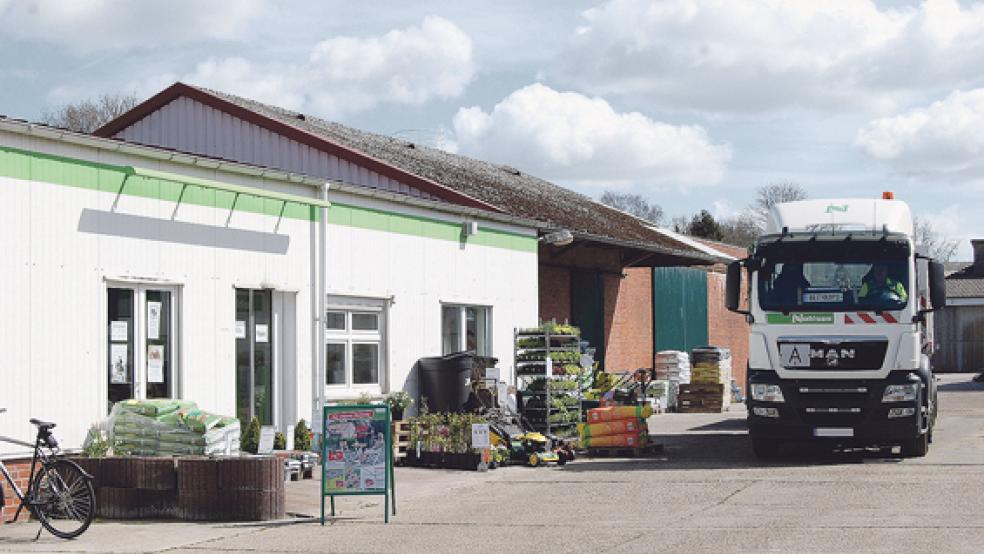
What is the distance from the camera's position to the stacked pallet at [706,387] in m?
31.6

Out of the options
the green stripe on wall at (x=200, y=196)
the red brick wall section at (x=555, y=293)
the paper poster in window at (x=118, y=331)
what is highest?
the green stripe on wall at (x=200, y=196)

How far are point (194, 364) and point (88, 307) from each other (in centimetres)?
180

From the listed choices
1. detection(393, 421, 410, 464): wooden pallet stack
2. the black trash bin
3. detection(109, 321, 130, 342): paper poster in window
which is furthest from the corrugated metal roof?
detection(109, 321, 130, 342): paper poster in window

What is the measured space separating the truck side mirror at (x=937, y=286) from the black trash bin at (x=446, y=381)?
6880 mm

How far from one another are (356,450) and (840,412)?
759 cm

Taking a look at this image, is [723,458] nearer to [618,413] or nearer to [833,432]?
[618,413]

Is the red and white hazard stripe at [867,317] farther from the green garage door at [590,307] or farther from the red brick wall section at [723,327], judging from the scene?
the red brick wall section at [723,327]

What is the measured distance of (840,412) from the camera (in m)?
17.8

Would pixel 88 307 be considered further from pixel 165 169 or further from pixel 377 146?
pixel 377 146

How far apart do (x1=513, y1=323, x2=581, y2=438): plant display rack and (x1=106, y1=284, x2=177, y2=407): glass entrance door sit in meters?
7.12

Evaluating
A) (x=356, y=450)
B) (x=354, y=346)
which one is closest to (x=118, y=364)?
(x=356, y=450)

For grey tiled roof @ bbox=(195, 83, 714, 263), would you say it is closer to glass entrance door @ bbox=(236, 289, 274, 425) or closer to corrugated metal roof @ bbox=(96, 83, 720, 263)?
corrugated metal roof @ bbox=(96, 83, 720, 263)

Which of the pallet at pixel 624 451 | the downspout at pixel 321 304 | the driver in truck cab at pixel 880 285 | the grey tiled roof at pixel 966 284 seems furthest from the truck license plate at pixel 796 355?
the grey tiled roof at pixel 966 284

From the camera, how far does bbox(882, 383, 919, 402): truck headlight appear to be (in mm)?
17516
